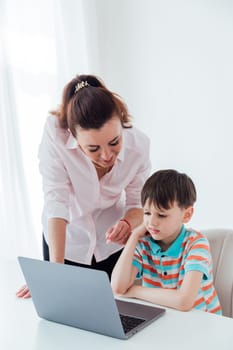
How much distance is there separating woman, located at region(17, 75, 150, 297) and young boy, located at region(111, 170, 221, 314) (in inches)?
4.9

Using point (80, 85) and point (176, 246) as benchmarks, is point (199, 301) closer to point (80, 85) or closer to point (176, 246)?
point (176, 246)

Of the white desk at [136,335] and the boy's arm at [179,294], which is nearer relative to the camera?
the white desk at [136,335]

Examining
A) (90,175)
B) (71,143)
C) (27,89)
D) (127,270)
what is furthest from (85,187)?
(27,89)

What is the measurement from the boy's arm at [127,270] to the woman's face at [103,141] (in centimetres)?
25

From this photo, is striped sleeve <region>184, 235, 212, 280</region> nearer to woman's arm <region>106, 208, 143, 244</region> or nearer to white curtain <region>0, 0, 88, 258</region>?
woman's arm <region>106, 208, 143, 244</region>

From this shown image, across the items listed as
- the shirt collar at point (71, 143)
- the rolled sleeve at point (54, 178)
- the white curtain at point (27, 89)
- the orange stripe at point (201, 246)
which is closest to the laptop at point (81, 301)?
the orange stripe at point (201, 246)

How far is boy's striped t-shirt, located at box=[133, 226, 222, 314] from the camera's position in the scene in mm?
1679

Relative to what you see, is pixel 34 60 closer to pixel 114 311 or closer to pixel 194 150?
pixel 194 150

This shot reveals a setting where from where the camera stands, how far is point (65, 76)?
3.52 m

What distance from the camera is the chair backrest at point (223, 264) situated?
1825 mm

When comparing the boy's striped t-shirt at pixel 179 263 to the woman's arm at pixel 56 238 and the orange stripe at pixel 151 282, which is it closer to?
the orange stripe at pixel 151 282

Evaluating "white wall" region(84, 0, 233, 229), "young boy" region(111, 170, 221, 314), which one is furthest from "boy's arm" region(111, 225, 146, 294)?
"white wall" region(84, 0, 233, 229)

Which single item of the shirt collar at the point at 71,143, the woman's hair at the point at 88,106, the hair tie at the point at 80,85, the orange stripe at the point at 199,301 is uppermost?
the hair tie at the point at 80,85

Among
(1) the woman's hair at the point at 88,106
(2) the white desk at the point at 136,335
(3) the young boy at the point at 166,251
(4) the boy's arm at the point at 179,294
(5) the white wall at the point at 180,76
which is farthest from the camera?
(5) the white wall at the point at 180,76
